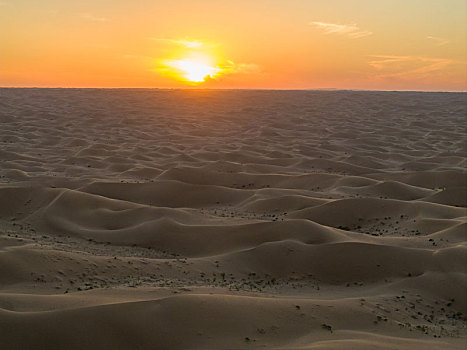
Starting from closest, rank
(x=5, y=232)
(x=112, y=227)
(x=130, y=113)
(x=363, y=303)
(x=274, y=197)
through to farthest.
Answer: (x=363, y=303) → (x=5, y=232) → (x=112, y=227) → (x=274, y=197) → (x=130, y=113)

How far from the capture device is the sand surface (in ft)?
10.8

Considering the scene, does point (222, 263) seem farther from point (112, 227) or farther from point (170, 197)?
point (170, 197)

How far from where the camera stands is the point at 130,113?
22.4 meters

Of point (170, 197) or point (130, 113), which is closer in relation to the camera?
point (170, 197)

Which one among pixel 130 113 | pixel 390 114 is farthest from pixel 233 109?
pixel 390 114

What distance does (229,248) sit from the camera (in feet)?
18.0

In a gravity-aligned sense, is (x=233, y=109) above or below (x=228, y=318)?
above

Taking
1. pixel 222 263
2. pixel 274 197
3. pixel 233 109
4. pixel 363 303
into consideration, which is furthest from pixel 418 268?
pixel 233 109

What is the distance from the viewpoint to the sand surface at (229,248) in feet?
10.8

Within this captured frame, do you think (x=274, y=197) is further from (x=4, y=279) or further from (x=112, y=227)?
(x=4, y=279)

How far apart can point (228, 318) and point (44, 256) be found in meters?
2.28

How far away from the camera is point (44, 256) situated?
4.56 m

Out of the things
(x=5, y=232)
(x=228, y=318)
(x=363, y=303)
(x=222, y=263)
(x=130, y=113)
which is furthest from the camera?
(x=130, y=113)

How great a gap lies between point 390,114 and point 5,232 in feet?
71.5
